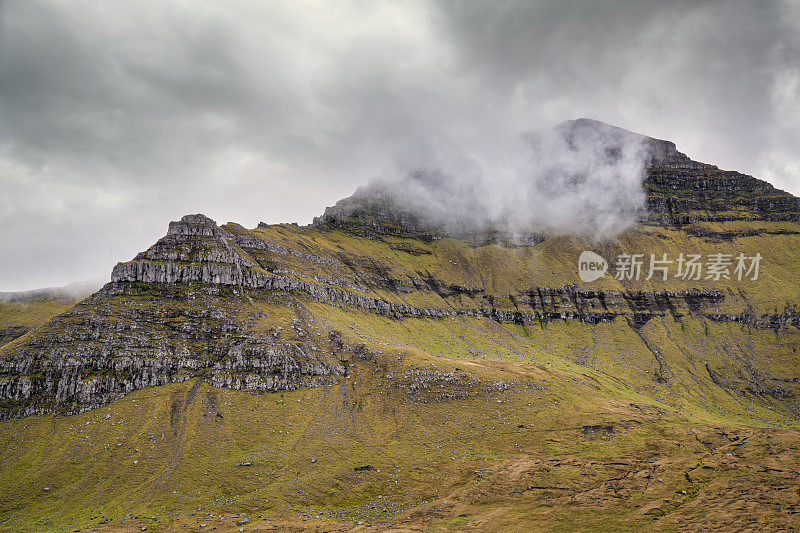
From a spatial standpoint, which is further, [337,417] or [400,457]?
[337,417]

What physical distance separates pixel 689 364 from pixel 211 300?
559ft

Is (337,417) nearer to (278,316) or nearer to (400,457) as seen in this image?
(400,457)

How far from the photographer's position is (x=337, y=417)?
303ft

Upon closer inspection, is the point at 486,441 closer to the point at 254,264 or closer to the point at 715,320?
the point at 254,264

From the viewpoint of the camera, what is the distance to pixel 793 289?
595 feet

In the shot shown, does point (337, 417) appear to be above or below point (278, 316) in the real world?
below

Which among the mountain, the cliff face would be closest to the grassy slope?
the mountain

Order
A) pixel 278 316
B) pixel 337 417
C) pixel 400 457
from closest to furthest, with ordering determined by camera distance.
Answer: pixel 400 457
pixel 337 417
pixel 278 316

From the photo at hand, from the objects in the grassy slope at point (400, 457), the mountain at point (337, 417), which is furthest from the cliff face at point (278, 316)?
the grassy slope at point (400, 457)

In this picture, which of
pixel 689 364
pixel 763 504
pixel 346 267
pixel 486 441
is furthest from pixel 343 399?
pixel 689 364

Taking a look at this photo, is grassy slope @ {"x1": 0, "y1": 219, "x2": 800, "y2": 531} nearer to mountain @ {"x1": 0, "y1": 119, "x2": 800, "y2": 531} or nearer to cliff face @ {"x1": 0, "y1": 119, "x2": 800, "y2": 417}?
mountain @ {"x1": 0, "y1": 119, "x2": 800, "y2": 531}

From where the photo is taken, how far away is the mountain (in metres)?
61.1

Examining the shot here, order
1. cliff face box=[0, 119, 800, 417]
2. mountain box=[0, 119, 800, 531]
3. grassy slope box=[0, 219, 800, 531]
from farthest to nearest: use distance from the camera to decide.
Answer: cliff face box=[0, 119, 800, 417], mountain box=[0, 119, 800, 531], grassy slope box=[0, 219, 800, 531]

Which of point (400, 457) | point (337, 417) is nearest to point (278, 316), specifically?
point (337, 417)
